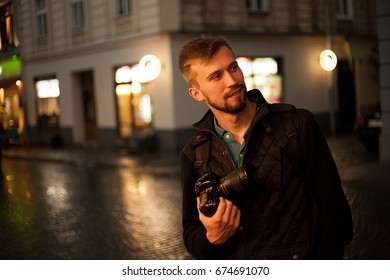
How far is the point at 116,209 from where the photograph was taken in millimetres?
5473

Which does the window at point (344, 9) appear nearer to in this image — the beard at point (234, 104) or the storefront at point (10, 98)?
the storefront at point (10, 98)

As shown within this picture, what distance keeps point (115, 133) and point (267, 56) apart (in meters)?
1.61

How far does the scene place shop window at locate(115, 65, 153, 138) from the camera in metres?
5.46

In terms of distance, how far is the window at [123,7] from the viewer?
3.93 m

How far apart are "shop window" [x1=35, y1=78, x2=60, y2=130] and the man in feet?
7.04

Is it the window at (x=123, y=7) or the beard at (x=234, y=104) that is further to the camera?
the window at (x=123, y=7)

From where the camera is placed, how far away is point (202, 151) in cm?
181

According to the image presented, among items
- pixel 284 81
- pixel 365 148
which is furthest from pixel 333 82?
pixel 365 148

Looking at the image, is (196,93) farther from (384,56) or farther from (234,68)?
(384,56)

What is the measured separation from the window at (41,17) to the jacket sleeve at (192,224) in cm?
220

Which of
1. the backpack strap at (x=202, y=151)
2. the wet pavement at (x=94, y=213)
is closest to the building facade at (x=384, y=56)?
the wet pavement at (x=94, y=213)

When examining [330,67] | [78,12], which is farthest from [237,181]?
[78,12]

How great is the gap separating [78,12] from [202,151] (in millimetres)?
2321
